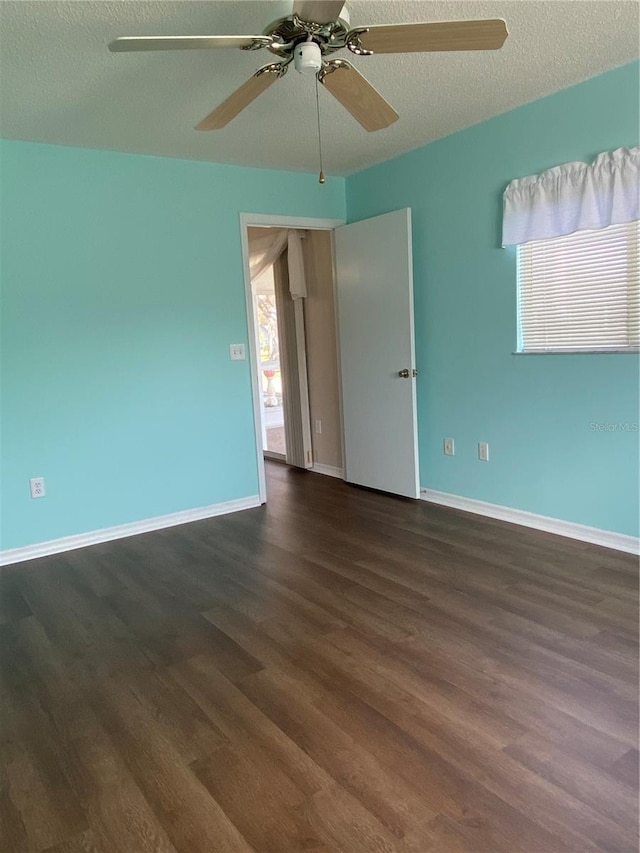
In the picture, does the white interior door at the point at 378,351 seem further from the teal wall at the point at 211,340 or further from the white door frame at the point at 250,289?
the white door frame at the point at 250,289

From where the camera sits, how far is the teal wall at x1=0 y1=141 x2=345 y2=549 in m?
3.37

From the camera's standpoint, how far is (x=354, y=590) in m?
2.80

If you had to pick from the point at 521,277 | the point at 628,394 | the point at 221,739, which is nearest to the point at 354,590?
the point at 221,739

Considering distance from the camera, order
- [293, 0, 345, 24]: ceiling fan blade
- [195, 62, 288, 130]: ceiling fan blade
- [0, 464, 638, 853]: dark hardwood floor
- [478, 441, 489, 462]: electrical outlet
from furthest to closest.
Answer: [478, 441, 489, 462]: electrical outlet < [195, 62, 288, 130]: ceiling fan blade < [293, 0, 345, 24]: ceiling fan blade < [0, 464, 638, 853]: dark hardwood floor

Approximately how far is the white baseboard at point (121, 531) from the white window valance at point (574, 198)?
2.53m

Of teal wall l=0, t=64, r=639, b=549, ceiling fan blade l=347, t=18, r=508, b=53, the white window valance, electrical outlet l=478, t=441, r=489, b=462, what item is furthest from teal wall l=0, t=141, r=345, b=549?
ceiling fan blade l=347, t=18, r=508, b=53

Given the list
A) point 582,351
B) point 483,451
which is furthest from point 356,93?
point 483,451

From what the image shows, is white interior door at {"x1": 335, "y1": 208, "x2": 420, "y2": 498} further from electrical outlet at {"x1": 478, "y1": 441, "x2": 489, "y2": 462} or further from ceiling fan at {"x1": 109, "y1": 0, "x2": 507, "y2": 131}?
ceiling fan at {"x1": 109, "y1": 0, "x2": 507, "y2": 131}

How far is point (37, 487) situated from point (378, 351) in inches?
95.6

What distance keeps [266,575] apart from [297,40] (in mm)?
2349

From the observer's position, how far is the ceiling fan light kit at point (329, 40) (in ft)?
5.62

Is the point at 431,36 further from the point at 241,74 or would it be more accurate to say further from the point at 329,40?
→ the point at 241,74

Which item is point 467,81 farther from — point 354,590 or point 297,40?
point 354,590

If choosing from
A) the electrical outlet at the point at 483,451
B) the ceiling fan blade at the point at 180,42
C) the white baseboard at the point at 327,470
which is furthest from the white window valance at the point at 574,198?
the white baseboard at the point at 327,470
